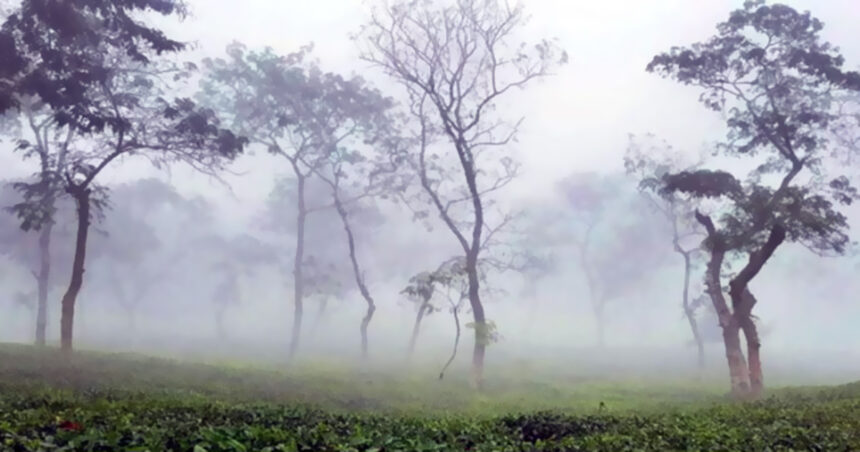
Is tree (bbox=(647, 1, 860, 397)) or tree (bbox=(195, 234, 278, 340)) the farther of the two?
tree (bbox=(195, 234, 278, 340))

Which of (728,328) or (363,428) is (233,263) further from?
(363,428)

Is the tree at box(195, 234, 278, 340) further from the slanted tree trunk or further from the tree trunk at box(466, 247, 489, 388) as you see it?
the slanted tree trunk

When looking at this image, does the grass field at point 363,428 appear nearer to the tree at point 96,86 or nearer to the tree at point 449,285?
the tree at point 96,86

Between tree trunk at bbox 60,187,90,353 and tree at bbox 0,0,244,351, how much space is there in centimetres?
4

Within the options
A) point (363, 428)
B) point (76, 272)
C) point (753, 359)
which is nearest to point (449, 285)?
point (753, 359)

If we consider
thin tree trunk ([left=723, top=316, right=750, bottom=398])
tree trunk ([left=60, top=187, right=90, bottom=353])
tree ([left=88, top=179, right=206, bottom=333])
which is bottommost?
thin tree trunk ([left=723, top=316, right=750, bottom=398])

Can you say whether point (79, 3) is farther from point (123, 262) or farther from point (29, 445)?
point (123, 262)

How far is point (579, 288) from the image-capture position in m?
88.5

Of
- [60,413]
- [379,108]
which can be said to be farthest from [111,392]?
[379,108]

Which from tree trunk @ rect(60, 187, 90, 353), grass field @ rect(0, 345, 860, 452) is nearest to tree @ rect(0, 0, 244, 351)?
tree trunk @ rect(60, 187, 90, 353)

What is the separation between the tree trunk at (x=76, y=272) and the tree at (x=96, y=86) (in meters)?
0.04

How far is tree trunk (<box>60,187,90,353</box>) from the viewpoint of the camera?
26641 mm

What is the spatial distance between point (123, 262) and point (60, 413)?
2378 inches

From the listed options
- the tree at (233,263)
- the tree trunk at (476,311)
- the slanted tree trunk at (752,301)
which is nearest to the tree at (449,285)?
the tree trunk at (476,311)
